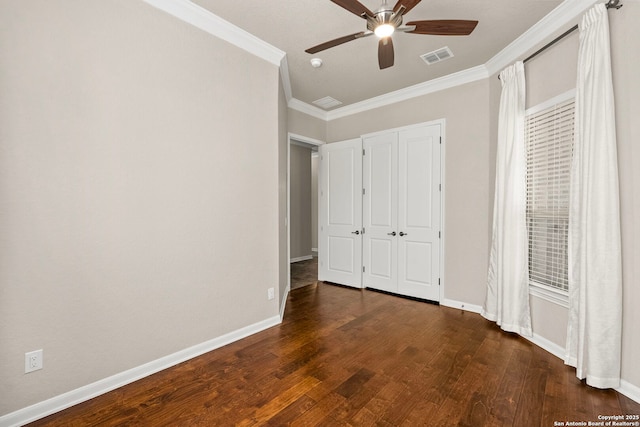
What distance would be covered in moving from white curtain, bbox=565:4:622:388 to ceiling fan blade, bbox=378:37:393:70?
4.75 ft

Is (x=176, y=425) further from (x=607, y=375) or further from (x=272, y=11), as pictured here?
(x=272, y=11)

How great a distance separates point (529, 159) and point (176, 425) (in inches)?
145

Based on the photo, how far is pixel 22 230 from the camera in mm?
1709

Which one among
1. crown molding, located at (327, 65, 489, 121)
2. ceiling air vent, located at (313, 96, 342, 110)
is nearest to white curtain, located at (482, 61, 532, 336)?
crown molding, located at (327, 65, 489, 121)

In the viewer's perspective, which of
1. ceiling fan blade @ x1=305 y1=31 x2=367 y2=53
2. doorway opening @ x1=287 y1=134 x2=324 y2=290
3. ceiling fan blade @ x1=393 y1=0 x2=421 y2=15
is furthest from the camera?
doorway opening @ x1=287 y1=134 x2=324 y2=290

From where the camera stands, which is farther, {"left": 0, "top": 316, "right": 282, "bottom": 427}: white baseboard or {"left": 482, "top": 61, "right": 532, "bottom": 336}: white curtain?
{"left": 482, "top": 61, "right": 532, "bottom": 336}: white curtain

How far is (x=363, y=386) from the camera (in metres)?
2.08

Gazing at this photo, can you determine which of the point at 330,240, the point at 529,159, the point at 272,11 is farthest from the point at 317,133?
the point at 529,159

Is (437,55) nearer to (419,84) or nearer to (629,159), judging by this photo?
(419,84)

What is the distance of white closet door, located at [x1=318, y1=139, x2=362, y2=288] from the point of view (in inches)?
182

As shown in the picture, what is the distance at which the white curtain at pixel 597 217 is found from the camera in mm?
1994

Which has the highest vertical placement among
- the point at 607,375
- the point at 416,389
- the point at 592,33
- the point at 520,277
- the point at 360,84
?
the point at 360,84

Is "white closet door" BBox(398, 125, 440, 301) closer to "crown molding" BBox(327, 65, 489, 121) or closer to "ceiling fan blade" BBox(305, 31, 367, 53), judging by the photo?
"crown molding" BBox(327, 65, 489, 121)
